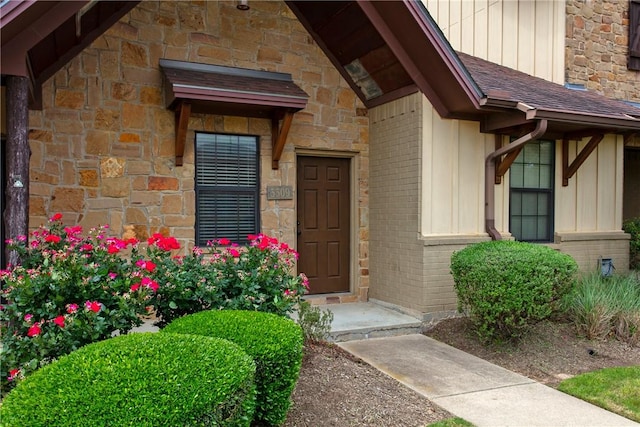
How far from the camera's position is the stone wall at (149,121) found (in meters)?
6.17

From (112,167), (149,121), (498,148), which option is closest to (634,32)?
(498,148)

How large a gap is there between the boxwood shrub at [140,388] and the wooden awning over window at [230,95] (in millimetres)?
4007

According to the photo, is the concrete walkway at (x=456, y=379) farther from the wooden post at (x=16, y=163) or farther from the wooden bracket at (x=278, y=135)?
the wooden bracket at (x=278, y=135)

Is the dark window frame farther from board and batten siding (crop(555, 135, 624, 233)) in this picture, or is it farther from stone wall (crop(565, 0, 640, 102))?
board and batten siding (crop(555, 135, 624, 233))

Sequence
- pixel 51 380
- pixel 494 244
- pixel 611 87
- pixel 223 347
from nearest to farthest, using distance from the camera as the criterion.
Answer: pixel 51 380 < pixel 223 347 < pixel 494 244 < pixel 611 87

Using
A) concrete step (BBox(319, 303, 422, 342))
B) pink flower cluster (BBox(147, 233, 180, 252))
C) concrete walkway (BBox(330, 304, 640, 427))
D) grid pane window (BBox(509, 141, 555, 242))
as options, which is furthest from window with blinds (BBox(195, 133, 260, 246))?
grid pane window (BBox(509, 141, 555, 242))

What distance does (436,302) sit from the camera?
689 cm

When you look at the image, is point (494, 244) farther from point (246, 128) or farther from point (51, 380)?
point (51, 380)

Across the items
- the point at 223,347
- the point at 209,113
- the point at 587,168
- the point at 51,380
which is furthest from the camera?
the point at 587,168

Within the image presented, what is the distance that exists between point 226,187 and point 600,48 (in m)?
7.62

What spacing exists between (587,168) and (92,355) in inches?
326

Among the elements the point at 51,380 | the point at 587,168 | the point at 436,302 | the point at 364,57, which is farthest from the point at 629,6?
the point at 51,380

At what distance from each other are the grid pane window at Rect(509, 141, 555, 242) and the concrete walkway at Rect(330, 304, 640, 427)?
2770mm

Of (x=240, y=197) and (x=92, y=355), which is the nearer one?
(x=92, y=355)
